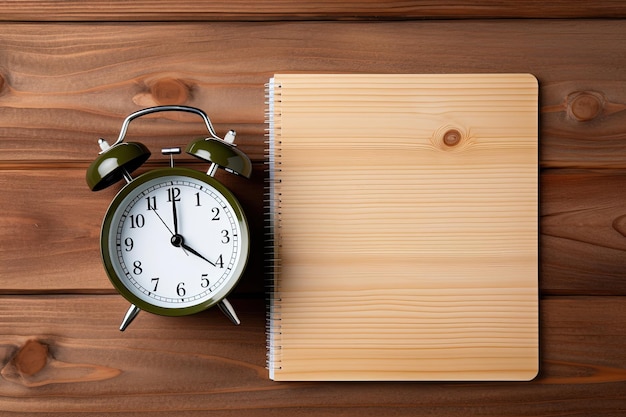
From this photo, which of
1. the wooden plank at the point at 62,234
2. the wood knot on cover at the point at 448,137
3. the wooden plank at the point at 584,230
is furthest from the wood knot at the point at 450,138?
the wooden plank at the point at 62,234

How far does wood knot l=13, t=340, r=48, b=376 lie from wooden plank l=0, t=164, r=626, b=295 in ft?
0.25

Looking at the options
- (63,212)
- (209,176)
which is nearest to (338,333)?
(209,176)

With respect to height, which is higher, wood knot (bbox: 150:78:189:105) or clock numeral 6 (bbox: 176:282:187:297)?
wood knot (bbox: 150:78:189:105)

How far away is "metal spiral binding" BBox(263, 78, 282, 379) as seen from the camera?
30.4 inches

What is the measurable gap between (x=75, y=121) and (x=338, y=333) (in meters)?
0.46

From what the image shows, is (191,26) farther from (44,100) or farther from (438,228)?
(438,228)

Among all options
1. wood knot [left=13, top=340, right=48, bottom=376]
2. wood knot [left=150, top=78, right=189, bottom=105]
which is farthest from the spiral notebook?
wood knot [left=13, top=340, right=48, bottom=376]

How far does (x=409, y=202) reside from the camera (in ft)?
2.55

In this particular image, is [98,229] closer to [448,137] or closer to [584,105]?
[448,137]

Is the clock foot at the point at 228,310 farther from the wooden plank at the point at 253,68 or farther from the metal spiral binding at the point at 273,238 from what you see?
the wooden plank at the point at 253,68

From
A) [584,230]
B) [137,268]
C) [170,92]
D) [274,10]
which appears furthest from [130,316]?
[584,230]

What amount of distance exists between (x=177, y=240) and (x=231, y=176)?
123 mm

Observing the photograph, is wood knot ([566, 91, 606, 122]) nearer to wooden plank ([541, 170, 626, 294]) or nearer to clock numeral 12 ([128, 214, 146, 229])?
wooden plank ([541, 170, 626, 294])

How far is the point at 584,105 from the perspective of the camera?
0.79m
